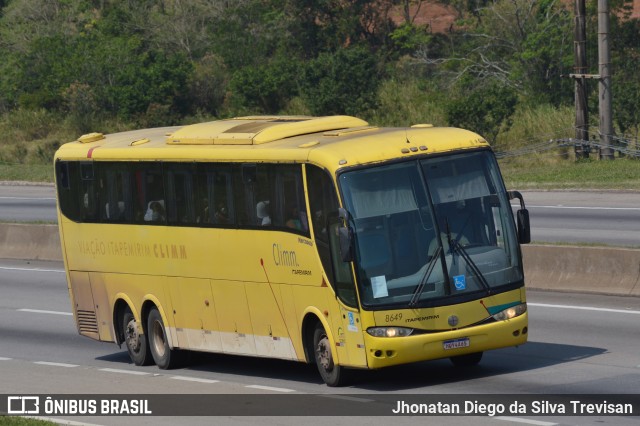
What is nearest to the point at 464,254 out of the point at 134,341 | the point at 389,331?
the point at 389,331

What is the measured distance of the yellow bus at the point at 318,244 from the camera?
13719 millimetres

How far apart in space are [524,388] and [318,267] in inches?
104

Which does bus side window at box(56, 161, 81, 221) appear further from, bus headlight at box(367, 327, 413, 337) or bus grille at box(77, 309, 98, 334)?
bus headlight at box(367, 327, 413, 337)

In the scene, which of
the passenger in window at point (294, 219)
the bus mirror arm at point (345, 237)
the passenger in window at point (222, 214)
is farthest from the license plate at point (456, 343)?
the passenger in window at point (222, 214)

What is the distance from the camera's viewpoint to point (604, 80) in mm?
40125

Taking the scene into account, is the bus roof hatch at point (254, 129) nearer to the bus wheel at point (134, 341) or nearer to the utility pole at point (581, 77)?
the bus wheel at point (134, 341)

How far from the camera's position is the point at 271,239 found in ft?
49.4

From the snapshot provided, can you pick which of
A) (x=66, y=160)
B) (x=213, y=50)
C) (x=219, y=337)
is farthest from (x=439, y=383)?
(x=213, y=50)

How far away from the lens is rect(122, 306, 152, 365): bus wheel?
17672 mm

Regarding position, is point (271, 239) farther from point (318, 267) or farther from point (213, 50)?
point (213, 50)

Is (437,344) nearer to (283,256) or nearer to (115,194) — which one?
(283,256)

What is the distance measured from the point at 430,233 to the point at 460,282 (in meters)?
0.62

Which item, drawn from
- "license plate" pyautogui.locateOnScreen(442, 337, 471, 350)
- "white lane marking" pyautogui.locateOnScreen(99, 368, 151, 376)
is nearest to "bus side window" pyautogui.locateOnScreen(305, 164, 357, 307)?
"license plate" pyautogui.locateOnScreen(442, 337, 471, 350)

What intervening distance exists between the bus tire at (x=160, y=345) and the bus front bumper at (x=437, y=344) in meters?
4.48
